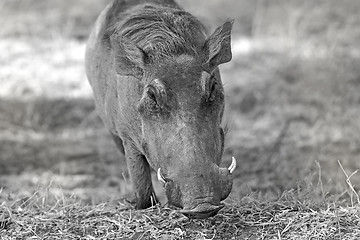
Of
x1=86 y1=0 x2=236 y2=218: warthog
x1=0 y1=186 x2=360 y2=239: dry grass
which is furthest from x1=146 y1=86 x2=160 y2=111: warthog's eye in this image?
x1=0 y1=186 x2=360 y2=239: dry grass

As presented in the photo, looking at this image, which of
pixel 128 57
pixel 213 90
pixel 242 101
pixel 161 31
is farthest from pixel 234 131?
pixel 213 90

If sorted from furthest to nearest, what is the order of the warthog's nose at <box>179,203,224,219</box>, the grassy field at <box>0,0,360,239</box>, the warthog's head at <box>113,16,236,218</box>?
the grassy field at <box>0,0,360,239</box>, the warthog's head at <box>113,16,236,218</box>, the warthog's nose at <box>179,203,224,219</box>

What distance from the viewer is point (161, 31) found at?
4223mm

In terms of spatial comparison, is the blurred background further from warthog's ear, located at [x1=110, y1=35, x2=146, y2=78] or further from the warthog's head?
the warthog's head

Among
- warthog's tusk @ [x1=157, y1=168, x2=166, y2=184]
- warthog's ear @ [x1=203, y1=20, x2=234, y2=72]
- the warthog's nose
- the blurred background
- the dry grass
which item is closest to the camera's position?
the warthog's nose

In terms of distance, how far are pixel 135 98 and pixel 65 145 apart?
3.70m

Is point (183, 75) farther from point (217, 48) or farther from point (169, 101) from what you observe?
point (217, 48)

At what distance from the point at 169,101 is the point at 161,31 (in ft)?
2.21

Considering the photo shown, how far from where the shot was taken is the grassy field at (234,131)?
3.88m

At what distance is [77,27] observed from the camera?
10359 mm

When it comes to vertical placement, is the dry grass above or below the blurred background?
above

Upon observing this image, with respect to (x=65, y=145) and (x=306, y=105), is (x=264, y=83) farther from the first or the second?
(x=65, y=145)

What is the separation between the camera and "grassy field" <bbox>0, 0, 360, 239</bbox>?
12.7ft

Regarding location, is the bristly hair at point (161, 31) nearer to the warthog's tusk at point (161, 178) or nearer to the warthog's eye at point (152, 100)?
the warthog's eye at point (152, 100)
